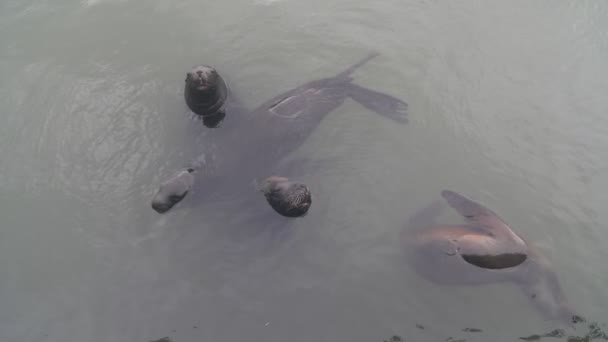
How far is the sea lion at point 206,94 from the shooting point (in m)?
6.93

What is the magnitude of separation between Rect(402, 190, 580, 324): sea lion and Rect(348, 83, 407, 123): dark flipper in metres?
2.19

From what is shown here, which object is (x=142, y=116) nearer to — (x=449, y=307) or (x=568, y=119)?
(x=449, y=307)

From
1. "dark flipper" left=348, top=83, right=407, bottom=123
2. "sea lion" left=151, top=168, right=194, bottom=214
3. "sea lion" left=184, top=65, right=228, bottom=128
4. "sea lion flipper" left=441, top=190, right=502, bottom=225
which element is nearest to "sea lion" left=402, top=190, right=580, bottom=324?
"sea lion flipper" left=441, top=190, right=502, bottom=225

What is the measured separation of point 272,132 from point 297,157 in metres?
0.56

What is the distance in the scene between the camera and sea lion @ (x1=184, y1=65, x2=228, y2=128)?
6934 mm

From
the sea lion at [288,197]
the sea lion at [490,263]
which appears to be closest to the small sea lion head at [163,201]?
the sea lion at [288,197]

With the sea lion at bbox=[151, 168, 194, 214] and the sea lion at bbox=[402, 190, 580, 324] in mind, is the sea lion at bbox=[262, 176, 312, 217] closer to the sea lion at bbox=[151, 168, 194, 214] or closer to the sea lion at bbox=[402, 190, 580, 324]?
the sea lion at bbox=[151, 168, 194, 214]

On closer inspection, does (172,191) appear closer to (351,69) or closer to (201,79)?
(201,79)

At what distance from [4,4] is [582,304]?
434 inches

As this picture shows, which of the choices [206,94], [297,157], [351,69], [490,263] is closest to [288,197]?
[297,157]

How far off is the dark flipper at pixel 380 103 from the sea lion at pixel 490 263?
86.2 inches

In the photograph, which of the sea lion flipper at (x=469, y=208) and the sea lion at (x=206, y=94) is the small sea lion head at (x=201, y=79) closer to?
the sea lion at (x=206, y=94)

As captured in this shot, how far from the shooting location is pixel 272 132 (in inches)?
274

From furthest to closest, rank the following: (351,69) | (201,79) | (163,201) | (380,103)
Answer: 1. (351,69)
2. (380,103)
3. (201,79)
4. (163,201)
